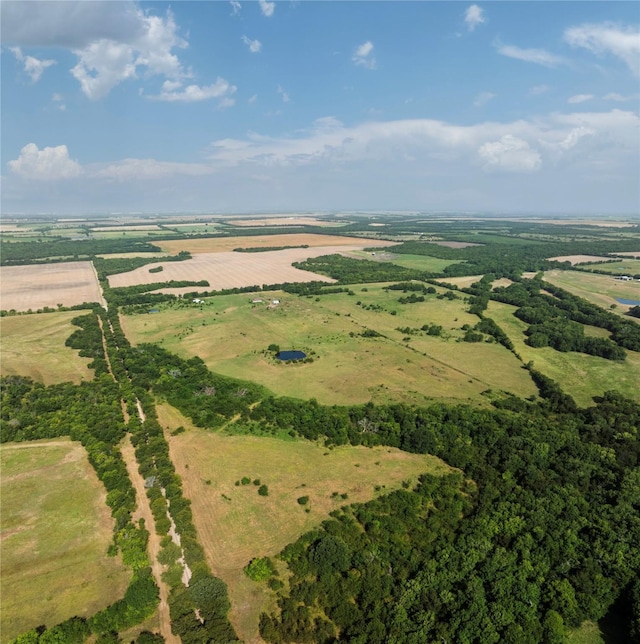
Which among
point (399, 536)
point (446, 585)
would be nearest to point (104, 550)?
point (399, 536)

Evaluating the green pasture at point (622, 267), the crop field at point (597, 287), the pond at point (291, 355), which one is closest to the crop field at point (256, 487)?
the pond at point (291, 355)

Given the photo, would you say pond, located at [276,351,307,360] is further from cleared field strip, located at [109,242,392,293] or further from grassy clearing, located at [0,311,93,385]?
cleared field strip, located at [109,242,392,293]

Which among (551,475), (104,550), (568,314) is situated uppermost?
(568,314)

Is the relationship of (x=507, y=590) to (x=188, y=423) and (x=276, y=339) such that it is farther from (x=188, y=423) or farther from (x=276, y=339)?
(x=276, y=339)

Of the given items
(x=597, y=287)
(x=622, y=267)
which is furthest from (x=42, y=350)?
(x=622, y=267)

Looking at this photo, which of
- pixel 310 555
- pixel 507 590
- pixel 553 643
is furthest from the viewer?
pixel 310 555

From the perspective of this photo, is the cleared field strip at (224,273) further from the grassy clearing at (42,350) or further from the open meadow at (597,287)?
the open meadow at (597,287)

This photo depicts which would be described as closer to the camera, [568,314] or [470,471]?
[470,471]
